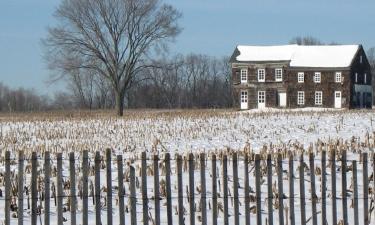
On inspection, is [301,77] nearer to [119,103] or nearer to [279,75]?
[279,75]

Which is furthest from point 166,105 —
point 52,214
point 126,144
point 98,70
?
point 52,214

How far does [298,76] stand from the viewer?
7231 cm

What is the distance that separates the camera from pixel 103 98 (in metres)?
117

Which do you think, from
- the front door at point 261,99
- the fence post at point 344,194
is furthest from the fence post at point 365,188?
the front door at point 261,99

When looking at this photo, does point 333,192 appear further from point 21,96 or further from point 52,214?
point 21,96

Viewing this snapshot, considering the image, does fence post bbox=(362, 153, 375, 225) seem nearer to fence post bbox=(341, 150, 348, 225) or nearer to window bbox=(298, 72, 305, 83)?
fence post bbox=(341, 150, 348, 225)

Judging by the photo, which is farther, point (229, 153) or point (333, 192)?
point (229, 153)

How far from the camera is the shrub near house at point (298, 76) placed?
71.6 meters

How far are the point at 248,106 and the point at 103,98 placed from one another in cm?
4980

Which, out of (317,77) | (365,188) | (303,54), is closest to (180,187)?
(365,188)

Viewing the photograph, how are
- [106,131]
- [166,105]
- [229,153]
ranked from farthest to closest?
[166,105], [106,131], [229,153]

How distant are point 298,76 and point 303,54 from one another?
324cm

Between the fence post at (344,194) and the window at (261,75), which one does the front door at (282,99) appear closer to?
the window at (261,75)

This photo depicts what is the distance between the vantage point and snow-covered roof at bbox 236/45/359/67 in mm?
72688
